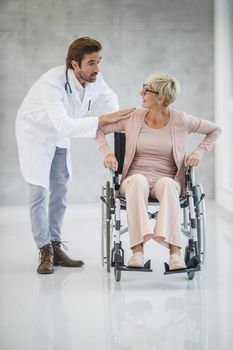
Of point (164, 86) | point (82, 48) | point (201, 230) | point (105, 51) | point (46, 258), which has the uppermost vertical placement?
point (105, 51)

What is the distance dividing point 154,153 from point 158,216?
37 cm

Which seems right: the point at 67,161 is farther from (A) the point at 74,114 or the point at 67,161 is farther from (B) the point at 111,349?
(B) the point at 111,349

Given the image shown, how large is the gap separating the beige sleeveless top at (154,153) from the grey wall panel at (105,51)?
311 cm

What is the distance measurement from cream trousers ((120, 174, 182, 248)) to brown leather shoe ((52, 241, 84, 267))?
1.97 ft

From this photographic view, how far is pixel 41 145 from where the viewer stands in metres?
3.91

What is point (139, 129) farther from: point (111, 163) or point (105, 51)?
point (105, 51)

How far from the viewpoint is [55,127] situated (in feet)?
12.2

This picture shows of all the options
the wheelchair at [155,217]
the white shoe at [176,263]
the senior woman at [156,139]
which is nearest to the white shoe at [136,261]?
the wheelchair at [155,217]

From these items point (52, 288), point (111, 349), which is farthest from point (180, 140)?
point (111, 349)

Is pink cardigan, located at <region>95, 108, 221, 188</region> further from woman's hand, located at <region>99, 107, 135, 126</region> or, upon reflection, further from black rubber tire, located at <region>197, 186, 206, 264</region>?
black rubber tire, located at <region>197, 186, 206, 264</region>

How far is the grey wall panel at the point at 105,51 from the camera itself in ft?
22.3

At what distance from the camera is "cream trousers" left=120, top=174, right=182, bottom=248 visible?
351 cm

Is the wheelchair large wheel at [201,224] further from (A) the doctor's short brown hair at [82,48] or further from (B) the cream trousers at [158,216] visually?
(A) the doctor's short brown hair at [82,48]

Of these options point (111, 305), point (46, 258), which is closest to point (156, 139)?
point (46, 258)
